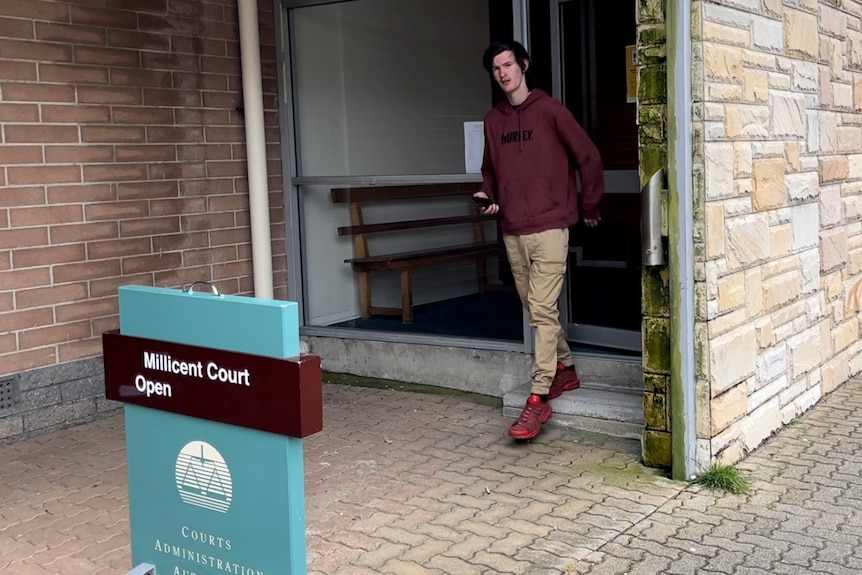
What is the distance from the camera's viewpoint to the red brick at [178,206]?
6785 millimetres

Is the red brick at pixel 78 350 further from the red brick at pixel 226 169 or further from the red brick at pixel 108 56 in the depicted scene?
the red brick at pixel 108 56

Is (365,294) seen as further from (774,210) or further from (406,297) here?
(774,210)

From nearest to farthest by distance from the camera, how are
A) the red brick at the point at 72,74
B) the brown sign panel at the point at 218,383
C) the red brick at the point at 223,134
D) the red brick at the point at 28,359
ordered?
the brown sign panel at the point at 218,383, the red brick at the point at 28,359, the red brick at the point at 72,74, the red brick at the point at 223,134

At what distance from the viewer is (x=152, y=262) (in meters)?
6.78

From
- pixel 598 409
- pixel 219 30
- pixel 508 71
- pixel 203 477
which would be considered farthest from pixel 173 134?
pixel 203 477

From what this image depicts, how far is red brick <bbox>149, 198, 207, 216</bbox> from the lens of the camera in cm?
679

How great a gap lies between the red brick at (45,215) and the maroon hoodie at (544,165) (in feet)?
8.53

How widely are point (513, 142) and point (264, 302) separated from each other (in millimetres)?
3016

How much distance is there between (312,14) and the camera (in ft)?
24.8

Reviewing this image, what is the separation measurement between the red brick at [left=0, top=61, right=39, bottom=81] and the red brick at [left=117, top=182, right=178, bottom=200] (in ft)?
2.83

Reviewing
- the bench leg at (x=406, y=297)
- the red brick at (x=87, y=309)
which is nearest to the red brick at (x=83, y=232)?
the red brick at (x=87, y=309)

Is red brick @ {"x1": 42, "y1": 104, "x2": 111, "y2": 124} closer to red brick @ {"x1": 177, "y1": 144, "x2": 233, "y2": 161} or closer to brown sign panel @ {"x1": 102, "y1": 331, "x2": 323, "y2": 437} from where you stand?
red brick @ {"x1": 177, "y1": 144, "x2": 233, "y2": 161}

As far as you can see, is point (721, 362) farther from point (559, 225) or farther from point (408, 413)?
point (408, 413)

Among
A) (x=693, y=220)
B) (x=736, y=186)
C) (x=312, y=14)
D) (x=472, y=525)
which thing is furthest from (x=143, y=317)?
(x=312, y=14)
